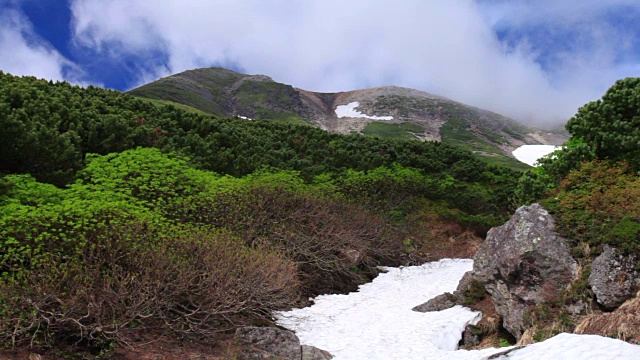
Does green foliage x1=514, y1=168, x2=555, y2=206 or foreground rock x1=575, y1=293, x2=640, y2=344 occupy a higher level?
green foliage x1=514, y1=168, x2=555, y2=206

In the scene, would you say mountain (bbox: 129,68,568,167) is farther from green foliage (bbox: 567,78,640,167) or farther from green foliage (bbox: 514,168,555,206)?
green foliage (bbox: 567,78,640,167)

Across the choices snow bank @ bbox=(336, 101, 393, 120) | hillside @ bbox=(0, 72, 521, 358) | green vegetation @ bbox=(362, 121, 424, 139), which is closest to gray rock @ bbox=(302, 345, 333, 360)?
hillside @ bbox=(0, 72, 521, 358)

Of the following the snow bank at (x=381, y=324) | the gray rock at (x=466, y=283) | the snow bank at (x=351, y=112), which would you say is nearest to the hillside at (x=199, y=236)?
the gray rock at (x=466, y=283)

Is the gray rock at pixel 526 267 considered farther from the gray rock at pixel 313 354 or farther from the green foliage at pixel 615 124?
the gray rock at pixel 313 354

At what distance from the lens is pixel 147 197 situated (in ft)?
34.2

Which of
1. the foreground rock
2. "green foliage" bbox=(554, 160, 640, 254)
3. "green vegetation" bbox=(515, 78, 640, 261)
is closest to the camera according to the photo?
the foreground rock

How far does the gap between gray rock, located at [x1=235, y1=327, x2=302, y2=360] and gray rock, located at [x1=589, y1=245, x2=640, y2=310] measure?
5.12 m

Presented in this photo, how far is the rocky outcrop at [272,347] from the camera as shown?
753 centimetres

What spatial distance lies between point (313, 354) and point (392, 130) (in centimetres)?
9172

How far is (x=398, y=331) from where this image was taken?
30.9 ft

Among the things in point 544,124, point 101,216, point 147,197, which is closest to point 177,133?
point 147,197

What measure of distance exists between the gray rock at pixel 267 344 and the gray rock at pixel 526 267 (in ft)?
13.4

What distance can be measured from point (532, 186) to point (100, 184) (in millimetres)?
11994

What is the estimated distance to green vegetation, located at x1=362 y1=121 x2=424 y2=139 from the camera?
92569 mm
